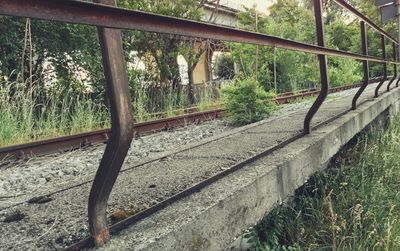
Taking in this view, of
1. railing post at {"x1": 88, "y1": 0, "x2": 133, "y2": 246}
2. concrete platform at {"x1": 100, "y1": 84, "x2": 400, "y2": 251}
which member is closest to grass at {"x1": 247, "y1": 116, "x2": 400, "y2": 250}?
concrete platform at {"x1": 100, "y1": 84, "x2": 400, "y2": 251}

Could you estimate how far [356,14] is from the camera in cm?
321

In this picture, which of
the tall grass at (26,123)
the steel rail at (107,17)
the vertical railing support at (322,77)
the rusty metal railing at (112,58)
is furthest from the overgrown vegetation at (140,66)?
the rusty metal railing at (112,58)

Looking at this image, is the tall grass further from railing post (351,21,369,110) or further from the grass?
railing post (351,21,369,110)

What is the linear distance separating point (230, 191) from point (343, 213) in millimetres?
1608

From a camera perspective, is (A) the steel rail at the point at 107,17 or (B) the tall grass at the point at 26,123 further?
(B) the tall grass at the point at 26,123

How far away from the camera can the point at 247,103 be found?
567cm

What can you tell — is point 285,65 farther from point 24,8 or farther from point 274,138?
point 24,8

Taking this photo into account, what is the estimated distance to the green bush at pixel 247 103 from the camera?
18.3 feet

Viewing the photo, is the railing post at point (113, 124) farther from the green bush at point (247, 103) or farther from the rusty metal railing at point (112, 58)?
the green bush at point (247, 103)

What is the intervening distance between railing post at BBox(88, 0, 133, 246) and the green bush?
15.2ft

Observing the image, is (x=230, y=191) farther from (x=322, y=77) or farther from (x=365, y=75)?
(x=365, y=75)

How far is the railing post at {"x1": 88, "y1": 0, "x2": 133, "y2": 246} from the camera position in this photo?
94cm

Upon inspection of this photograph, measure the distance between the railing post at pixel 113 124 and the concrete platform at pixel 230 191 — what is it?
4.2 inches

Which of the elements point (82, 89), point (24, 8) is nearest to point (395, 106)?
point (82, 89)
